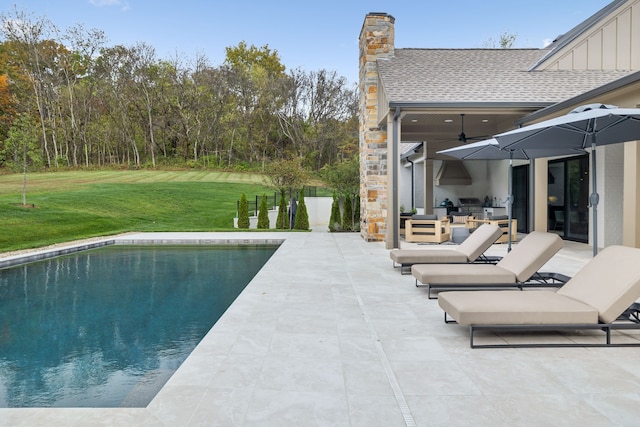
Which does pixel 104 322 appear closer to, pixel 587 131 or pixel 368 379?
pixel 368 379

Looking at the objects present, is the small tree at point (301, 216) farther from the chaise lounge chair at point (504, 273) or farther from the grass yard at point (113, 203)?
the chaise lounge chair at point (504, 273)

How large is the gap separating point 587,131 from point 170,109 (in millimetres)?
35880

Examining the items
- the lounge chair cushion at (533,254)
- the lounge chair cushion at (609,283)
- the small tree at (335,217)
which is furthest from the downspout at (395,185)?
the small tree at (335,217)

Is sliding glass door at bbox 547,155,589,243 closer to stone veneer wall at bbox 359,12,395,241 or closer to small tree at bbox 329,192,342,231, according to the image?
stone veneer wall at bbox 359,12,395,241

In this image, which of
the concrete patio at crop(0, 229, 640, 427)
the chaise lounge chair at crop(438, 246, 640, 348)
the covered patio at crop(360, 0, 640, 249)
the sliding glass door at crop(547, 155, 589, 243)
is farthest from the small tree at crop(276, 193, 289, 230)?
the chaise lounge chair at crop(438, 246, 640, 348)

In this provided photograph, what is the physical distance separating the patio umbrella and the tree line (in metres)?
27.0

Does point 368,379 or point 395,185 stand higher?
point 395,185

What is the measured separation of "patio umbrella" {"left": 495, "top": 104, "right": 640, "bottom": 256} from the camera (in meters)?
5.00

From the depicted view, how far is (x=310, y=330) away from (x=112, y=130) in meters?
36.8

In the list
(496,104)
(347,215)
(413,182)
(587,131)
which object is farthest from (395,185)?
(413,182)

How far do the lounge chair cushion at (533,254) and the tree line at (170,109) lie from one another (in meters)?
27.9

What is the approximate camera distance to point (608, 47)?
11.7m

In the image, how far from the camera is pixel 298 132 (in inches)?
1463

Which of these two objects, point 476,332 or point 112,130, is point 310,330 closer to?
point 476,332
